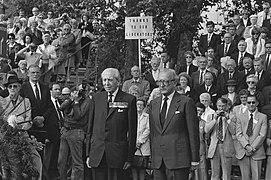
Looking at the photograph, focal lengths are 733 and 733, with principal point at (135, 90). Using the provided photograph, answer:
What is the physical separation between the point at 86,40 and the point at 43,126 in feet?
27.1

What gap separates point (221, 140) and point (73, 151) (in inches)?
104

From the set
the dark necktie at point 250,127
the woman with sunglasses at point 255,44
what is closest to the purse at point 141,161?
the dark necktie at point 250,127

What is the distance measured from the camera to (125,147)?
33.5 ft

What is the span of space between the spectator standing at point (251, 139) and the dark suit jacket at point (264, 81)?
1.82 meters

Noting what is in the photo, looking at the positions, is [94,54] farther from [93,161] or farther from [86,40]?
[93,161]

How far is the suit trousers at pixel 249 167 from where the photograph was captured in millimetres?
12859

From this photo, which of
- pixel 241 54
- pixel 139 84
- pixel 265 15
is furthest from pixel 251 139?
pixel 265 15

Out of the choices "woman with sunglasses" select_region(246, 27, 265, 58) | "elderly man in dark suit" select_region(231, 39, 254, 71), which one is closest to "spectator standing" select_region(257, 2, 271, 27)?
"woman with sunglasses" select_region(246, 27, 265, 58)

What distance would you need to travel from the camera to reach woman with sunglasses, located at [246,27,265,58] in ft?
55.1

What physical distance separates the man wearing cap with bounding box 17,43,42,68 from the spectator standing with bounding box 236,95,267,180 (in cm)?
706

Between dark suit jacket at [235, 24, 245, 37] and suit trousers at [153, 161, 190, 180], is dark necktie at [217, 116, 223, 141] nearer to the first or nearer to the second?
suit trousers at [153, 161, 190, 180]

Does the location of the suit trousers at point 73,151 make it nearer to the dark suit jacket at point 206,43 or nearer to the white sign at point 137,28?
the white sign at point 137,28

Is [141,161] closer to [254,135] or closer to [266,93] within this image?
[254,135]

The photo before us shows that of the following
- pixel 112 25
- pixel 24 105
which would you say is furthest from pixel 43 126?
pixel 112 25
